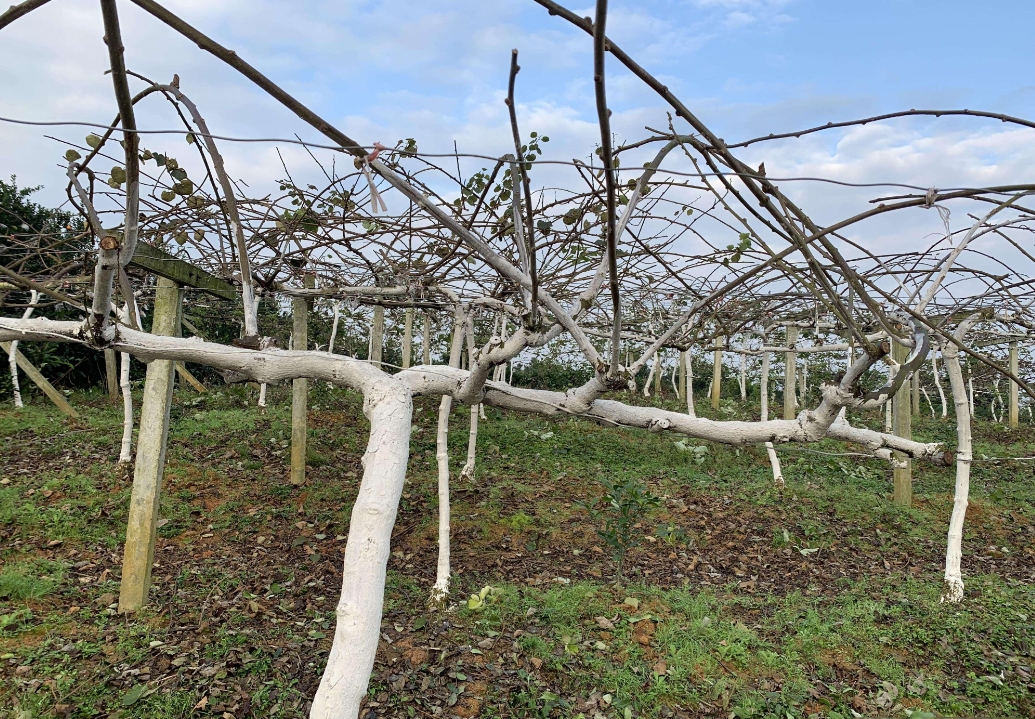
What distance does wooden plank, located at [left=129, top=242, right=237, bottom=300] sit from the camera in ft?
11.3

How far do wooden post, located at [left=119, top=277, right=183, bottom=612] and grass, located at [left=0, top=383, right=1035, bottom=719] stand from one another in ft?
0.63

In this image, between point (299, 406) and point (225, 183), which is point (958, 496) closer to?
point (225, 183)

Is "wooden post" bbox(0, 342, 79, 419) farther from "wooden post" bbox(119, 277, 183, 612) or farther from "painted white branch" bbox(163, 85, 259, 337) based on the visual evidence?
"painted white branch" bbox(163, 85, 259, 337)

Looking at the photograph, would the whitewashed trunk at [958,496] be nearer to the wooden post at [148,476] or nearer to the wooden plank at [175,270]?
the wooden plank at [175,270]

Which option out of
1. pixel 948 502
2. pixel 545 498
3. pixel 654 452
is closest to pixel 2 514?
pixel 545 498

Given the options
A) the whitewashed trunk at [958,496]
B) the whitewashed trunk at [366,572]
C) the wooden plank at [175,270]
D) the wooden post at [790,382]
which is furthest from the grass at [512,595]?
the wooden plank at [175,270]

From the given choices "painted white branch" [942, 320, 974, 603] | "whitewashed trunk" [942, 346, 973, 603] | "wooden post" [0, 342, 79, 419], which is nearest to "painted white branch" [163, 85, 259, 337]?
"painted white branch" [942, 320, 974, 603]

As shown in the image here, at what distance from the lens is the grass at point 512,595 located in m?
3.13

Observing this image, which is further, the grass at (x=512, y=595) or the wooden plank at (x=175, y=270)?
the wooden plank at (x=175, y=270)

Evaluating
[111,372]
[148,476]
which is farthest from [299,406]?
[111,372]

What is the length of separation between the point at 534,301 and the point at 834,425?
1431 millimetres

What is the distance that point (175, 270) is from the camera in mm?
3648

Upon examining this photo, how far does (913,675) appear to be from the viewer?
11.4 ft

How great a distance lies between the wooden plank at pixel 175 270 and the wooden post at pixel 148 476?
14cm
